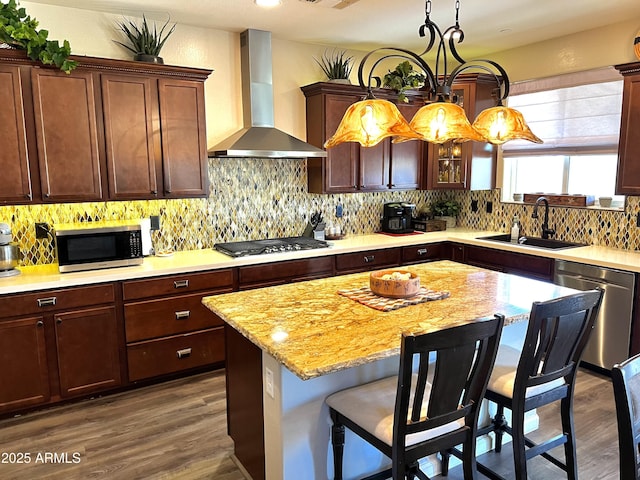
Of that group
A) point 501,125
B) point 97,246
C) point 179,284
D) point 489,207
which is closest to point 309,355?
point 501,125

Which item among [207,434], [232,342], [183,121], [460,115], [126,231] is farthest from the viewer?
[183,121]

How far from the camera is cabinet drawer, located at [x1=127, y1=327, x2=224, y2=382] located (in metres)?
3.54

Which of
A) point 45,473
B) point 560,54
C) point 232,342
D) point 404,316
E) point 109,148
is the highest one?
point 560,54

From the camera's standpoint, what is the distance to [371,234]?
5.25 meters

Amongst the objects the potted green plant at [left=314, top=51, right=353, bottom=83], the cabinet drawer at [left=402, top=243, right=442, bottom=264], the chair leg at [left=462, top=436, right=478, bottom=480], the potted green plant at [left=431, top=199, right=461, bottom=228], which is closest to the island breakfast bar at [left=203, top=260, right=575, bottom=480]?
the chair leg at [left=462, top=436, right=478, bottom=480]

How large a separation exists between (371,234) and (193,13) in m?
2.72

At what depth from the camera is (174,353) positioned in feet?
12.1

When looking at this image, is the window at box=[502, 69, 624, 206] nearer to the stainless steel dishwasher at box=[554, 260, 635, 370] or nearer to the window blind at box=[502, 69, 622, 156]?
the window blind at box=[502, 69, 622, 156]

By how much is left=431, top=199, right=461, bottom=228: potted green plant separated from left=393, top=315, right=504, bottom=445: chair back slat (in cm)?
391

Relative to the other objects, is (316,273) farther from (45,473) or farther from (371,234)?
(45,473)

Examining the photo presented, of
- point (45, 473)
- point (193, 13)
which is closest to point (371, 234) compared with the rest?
point (193, 13)

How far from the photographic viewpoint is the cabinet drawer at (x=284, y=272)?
3.91 metres

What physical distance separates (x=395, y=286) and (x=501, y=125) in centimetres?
98

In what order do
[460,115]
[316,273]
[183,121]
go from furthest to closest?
[316,273] → [183,121] → [460,115]
